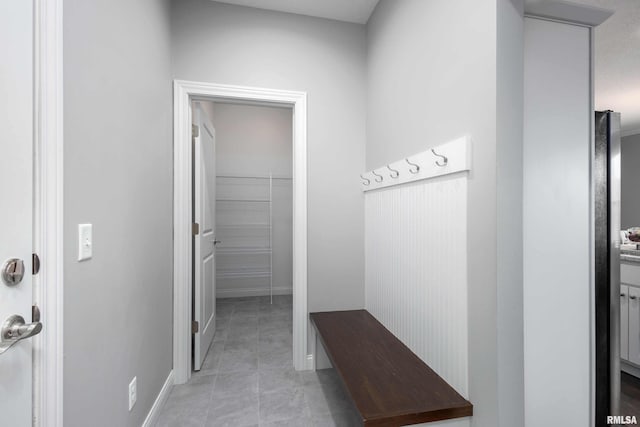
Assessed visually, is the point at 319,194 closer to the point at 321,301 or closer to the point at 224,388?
the point at 321,301

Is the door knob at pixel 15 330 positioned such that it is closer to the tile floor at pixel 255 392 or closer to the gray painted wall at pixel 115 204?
the gray painted wall at pixel 115 204

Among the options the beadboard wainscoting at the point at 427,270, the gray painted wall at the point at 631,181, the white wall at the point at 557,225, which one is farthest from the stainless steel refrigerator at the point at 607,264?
the gray painted wall at the point at 631,181

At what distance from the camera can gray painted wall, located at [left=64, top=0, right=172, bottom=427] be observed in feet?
3.19

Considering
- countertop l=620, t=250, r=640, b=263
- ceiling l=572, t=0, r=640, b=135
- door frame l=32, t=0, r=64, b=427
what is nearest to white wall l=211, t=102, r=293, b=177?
door frame l=32, t=0, r=64, b=427

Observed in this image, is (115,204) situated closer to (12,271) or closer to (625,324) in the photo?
(12,271)

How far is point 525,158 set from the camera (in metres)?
1.17

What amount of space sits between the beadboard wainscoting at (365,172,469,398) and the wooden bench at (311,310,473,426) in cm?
7

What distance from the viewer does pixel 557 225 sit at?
1.19m

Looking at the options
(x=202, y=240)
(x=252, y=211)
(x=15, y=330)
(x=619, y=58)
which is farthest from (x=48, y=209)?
(x=619, y=58)

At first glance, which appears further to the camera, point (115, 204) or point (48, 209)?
point (115, 204)

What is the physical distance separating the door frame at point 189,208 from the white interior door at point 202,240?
94 millimetres

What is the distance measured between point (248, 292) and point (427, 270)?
321 cm

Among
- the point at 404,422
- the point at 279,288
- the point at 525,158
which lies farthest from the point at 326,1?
the point at 279,288

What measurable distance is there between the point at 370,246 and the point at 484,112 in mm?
1314
